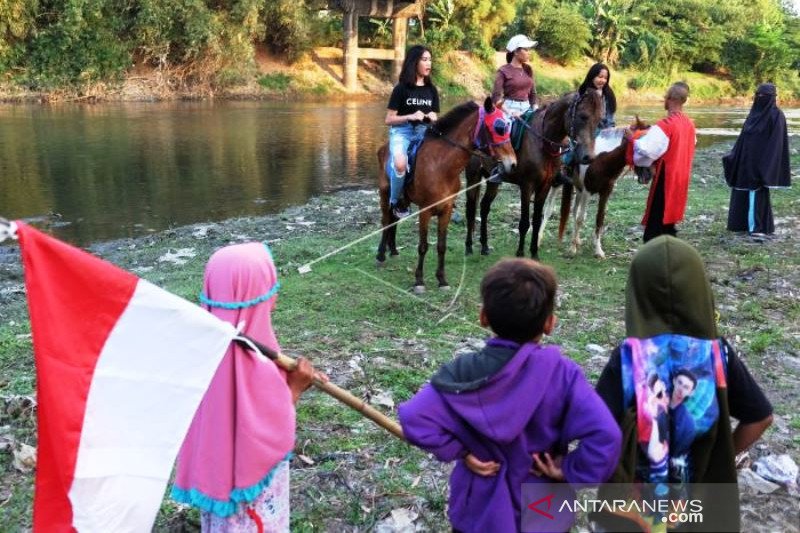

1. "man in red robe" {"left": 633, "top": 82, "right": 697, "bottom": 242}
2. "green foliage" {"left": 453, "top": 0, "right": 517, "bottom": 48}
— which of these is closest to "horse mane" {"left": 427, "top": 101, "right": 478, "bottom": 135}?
"man in red robe" {"left": 633, "top": 82, "right": 697, "bottom": 242}

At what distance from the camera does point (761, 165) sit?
9.51 m

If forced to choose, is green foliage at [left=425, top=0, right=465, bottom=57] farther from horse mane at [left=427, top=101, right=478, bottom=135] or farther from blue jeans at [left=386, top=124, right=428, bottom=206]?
horse mane at [left=427, top=101, right=478, bottom=135]

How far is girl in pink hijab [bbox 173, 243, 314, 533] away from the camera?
8.41ft

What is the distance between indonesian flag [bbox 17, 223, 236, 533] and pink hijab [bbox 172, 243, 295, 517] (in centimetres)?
9

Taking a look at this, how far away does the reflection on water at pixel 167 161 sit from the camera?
14.0 meters

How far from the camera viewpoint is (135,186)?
16.1 metres

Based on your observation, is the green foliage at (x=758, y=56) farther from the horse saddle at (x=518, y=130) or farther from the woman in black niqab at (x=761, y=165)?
the horse saddle at (x=518, y=130)

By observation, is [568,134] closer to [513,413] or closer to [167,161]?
[513,413]

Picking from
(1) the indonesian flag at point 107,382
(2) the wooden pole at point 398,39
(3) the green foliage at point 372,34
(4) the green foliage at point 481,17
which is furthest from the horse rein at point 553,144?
(4) the green foliage at point 481,17

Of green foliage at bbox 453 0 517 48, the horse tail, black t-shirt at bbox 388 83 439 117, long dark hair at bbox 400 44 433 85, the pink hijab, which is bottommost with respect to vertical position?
the horse tail

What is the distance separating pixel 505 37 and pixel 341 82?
56.0 ft

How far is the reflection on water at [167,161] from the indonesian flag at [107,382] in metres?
9.95

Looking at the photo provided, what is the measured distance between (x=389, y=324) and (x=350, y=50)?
38237mm

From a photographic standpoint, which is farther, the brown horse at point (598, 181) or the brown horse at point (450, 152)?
the brown horse at point (598, 181)
